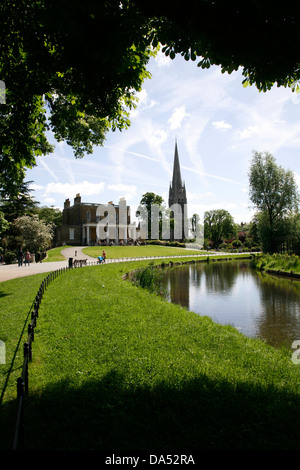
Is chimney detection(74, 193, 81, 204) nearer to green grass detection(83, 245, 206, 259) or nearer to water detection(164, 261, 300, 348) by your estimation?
green grass detection(83, 245, 206, 259)

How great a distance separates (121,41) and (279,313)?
1269cm

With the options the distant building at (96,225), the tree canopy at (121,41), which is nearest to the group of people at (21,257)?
the tree canopy at (121,41)

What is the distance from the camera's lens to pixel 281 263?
3017cm

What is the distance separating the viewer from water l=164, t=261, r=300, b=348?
10453mm

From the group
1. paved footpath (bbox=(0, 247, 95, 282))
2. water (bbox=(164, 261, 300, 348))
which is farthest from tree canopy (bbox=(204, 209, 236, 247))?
paved footpath (bbox=(0, 247, 95, 282))

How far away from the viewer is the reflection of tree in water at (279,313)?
32.3ft

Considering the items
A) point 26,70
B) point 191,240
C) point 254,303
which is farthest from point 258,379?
point 191,240

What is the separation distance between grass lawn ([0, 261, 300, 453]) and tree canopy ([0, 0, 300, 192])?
567 cm

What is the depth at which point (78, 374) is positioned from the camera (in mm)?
5258

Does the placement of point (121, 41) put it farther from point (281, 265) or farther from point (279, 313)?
point (281, 265)

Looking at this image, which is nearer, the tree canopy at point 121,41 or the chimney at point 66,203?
the tree canopy at point 121,41

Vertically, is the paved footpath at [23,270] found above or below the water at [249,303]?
above

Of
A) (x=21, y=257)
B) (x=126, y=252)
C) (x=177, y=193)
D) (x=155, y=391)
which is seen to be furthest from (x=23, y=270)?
(x=177, y=193)

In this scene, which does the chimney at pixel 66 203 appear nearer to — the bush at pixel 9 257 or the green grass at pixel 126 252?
the green grass at pixel 126 252
